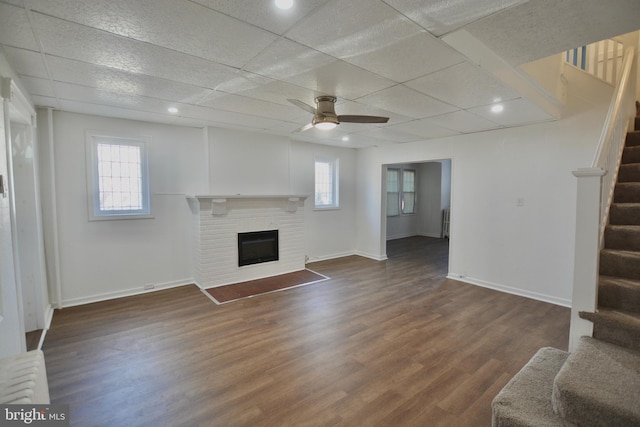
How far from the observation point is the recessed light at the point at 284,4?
1541mm

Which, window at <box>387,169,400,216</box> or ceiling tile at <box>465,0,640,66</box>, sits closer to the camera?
ceiling tile at <box>465,0,640,66</box>

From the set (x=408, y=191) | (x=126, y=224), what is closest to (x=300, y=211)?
(x=126, y=224)

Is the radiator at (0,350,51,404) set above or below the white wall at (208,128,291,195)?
below

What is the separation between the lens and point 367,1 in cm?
155

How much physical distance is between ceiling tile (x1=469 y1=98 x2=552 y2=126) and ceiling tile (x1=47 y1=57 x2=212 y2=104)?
3125 millimetres

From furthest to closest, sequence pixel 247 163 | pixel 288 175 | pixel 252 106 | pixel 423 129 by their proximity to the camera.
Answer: pixel 288 175
pixel 247 163
pixel 423 129
pixel 252 106

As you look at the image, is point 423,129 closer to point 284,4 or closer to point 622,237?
point 622,237

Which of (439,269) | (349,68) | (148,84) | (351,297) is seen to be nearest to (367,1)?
(349,68)

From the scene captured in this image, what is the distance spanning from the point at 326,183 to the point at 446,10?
491cm

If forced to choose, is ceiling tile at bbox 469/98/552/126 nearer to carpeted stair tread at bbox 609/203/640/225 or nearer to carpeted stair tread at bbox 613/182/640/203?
carpeted stair tread at bbox 613/182/640/203

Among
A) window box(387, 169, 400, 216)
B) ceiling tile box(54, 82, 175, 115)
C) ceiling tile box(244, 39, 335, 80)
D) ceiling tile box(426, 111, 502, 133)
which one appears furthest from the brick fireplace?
window box(387, 169, 400, 216)

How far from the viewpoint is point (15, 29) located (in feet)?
5.90

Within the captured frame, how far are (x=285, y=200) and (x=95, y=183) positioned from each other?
9.00 ft

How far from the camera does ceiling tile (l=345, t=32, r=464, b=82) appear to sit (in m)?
1.97
